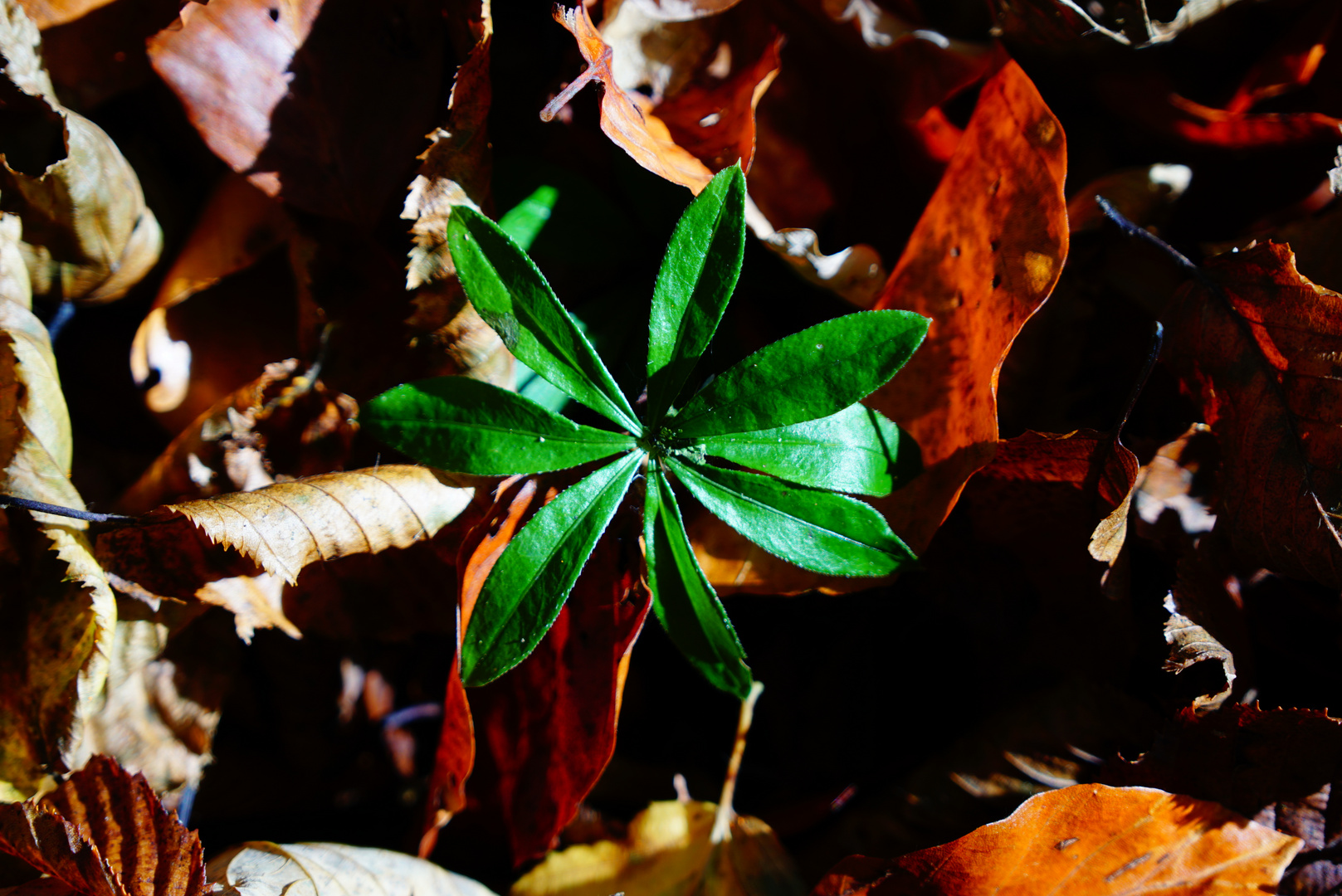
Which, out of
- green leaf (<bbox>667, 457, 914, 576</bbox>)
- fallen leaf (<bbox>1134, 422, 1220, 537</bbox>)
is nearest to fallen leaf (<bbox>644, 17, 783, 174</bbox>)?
green leaf (<bbox>667, 457, 914, 576</bbox>)

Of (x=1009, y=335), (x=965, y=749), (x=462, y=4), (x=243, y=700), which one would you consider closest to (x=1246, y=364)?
(x=1009, y=335)

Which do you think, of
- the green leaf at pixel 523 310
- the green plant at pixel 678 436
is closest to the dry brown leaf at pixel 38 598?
the green plant at pixel 678 436

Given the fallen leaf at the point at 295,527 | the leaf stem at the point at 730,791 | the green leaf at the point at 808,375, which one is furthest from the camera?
the leaf stem at the point at 730,791

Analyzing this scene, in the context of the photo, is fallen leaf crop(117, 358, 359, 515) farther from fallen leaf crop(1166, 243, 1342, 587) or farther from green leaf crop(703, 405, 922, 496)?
fallen leaf crop(1166, 243, 1342, 587)

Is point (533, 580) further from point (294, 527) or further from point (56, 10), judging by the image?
point (56, 10)

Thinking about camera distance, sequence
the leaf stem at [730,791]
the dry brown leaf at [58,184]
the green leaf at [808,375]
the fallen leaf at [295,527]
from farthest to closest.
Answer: the leaf stem at [730,791] < the dry brown leaf at [58,184] < the fallen leaf at [295,527] < the green leaf at [808,375]

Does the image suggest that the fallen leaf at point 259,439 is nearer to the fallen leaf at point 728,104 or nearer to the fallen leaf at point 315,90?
the fallen leaf at point 315,90

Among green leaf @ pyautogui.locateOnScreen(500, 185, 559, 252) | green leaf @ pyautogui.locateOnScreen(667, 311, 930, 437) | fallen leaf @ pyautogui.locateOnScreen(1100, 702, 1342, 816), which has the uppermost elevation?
green leaf @ pyautogui.locateOnScreen(500, 185, 559, 252)
